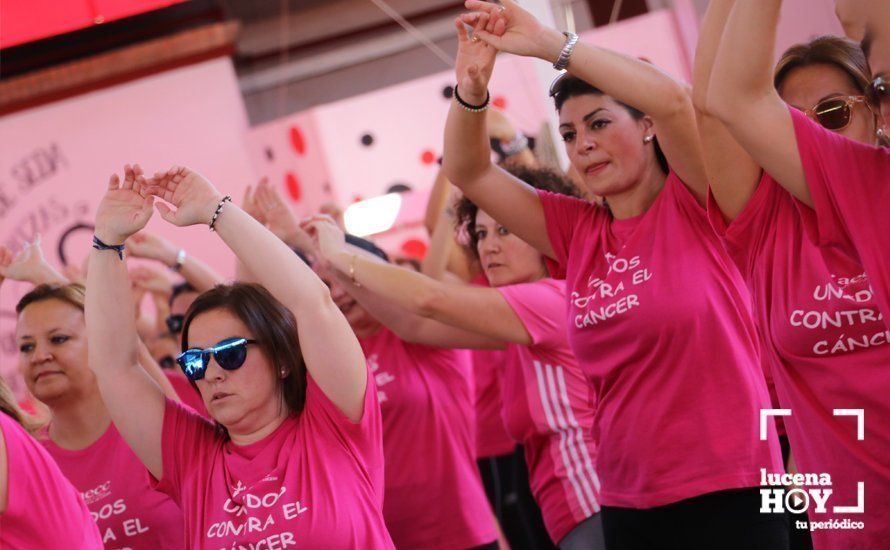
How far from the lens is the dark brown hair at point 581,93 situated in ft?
7.25

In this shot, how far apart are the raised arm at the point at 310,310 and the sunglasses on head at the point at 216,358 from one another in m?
0.15

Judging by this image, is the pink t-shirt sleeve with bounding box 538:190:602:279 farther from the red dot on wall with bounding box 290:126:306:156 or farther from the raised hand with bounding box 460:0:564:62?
the red dot on wall with bounding box 290:126:306:156

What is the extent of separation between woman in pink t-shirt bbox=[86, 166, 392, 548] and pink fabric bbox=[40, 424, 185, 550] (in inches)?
12.5

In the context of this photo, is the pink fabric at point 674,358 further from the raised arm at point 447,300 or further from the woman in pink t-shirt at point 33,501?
the woman in pink t-shirt at point 33,501

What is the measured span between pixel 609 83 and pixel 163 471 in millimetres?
1180

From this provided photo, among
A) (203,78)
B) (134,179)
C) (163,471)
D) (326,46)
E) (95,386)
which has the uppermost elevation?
(326,46)

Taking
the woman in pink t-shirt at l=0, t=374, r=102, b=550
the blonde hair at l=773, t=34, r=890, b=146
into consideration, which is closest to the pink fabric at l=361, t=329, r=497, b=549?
the woman in pink t-shirt at l=0, t=374, r=102, b=550

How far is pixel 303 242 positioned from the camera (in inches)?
113

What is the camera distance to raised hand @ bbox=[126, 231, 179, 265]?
300cm

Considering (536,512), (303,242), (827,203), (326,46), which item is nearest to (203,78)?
(326,46)

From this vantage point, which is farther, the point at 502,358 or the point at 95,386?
the point at 502,358

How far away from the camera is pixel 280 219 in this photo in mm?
2910

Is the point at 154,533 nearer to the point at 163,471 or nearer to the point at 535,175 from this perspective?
the point at 163,471

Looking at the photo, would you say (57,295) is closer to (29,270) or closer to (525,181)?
(29,270)
